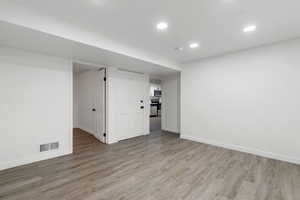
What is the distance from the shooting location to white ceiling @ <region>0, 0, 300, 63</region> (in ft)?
6.12

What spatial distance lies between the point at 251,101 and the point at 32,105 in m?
4.96

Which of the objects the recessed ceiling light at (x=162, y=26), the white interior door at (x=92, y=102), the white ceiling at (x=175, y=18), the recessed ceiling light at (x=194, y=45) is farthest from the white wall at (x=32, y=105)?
the recessed ceiling light at (x=194, y=45)

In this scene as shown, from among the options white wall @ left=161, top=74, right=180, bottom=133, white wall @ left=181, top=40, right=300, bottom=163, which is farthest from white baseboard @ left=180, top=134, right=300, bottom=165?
white wall @ left=161, top=74, right=180, bottom=133

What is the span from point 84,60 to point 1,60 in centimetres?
152

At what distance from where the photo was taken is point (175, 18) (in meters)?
2.19

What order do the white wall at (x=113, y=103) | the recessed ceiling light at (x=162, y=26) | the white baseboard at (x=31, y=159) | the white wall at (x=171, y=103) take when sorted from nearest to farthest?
the recessed ceiling light at (x=162, y=26) → the white baseboard at (x=31, y=159) → the white wall at (x=113, y=103) → the white wall at (x=171, y=103)

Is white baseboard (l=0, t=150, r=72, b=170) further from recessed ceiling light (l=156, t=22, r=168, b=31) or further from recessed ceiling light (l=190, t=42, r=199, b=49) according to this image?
recessed ceiling light (l=190, t=42, r=199, b=49)

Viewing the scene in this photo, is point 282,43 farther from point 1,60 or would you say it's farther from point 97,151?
point 1,60

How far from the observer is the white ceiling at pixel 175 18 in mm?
1865

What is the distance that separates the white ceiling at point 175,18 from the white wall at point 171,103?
2.53m

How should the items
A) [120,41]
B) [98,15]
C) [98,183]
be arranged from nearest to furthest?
[98,15] → [98,183] → [120,41]

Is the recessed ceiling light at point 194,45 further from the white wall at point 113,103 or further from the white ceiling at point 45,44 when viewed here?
the white wall at point 113,103

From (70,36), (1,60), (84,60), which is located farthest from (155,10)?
(1,60)

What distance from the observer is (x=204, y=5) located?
6.19 feet
